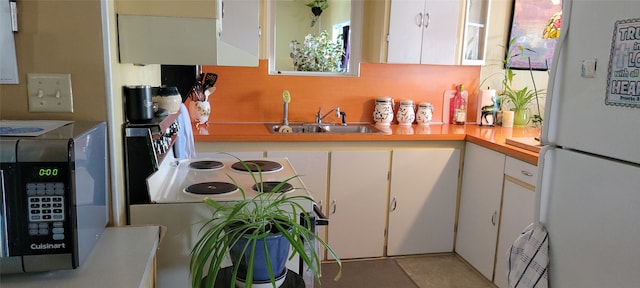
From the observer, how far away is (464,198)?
3115 mm

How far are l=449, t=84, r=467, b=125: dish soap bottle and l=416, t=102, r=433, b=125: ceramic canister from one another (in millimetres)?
199

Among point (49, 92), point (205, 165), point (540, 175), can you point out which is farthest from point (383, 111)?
point (49, 92)

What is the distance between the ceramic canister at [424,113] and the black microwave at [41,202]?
2.74 m

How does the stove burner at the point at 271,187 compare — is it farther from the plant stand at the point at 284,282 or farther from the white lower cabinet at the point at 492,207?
the white lower cabinet at the point at 492,207

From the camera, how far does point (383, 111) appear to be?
3.43 m

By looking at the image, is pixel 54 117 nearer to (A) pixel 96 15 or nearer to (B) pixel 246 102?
(A) pixel 96 15

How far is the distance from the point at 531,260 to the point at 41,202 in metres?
1.61

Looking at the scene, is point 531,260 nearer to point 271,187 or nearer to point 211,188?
point 271,187

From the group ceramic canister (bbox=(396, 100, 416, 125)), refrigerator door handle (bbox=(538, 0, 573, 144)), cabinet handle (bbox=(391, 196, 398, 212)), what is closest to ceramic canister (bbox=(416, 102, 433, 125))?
ceramic canister (bbox=(396, 100, 416, 125))

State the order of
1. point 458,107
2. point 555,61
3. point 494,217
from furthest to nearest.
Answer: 1. point 458,107
2. point 494,217
3. point 555,61

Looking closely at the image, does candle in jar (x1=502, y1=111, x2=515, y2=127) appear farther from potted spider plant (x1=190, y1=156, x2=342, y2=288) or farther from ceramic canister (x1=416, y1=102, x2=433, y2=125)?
potted spider plant (x1=190, y1=156, x2=342, y2=288)

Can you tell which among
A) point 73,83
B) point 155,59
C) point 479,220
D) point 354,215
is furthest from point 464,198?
point 73,83

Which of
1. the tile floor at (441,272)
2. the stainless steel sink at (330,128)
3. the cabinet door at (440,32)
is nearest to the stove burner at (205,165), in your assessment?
the stainless steel sink at (330,128)

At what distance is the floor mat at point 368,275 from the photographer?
2793 mm
